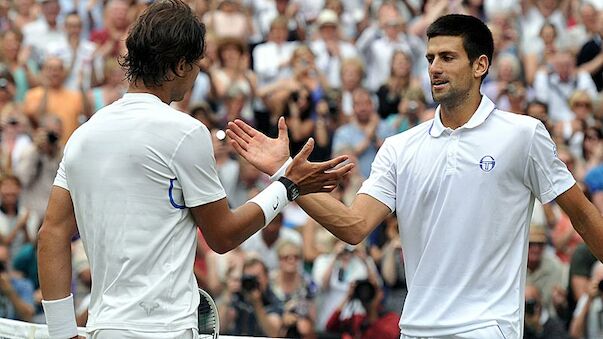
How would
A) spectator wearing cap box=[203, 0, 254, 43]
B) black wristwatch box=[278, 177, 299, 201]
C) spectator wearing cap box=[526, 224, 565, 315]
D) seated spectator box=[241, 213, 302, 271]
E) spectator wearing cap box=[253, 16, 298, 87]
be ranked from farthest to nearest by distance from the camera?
spectator wearing cap box=[203, 0, 254, 43] → spectator wearing cap box=[253, 16, 298, 87] → seated spectator box=[241, 213, 302, 271] → spectator wearing cap box=[526, 224, 565, 315] → black wristwatch box=[278, 177, 299, 201]

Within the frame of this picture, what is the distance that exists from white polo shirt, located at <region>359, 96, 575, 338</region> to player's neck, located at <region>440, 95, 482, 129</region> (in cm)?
5

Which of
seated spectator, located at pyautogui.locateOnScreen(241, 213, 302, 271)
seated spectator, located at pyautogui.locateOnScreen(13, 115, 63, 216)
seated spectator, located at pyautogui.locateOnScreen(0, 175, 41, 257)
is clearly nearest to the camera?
seated spectator, located at pyautogui.locateOnScreen(241, 213, 302, 271)

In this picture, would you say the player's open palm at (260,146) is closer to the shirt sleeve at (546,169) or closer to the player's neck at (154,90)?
the player's neck at (154,90)

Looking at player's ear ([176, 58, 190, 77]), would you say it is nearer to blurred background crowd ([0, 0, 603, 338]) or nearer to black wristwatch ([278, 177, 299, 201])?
black wristwatch ([278, 177, 299, 201])

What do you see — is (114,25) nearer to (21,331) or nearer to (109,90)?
(109,90)

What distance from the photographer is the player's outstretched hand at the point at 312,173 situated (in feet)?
17.5

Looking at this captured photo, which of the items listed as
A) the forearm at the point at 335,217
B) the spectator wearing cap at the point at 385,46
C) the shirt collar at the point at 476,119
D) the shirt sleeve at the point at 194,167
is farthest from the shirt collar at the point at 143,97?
the spectator wearing cap at the point at 385,46

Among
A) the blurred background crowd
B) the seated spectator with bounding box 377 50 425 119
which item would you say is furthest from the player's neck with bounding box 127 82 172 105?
the seated spectator with bounding box 377 50 425 119

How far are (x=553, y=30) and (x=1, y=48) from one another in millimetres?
6054

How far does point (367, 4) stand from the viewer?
15734 millimetres

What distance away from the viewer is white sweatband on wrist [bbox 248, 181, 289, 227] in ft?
16.6

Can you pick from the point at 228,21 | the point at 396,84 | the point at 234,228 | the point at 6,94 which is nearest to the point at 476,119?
the point at 234,228

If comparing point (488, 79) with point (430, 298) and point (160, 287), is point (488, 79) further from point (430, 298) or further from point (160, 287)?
point (160, 287)

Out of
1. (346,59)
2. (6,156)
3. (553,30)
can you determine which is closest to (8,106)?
(6,156)
